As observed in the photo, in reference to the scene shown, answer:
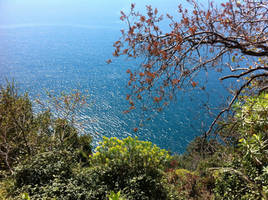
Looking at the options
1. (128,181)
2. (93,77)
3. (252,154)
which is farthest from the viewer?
(93,77)

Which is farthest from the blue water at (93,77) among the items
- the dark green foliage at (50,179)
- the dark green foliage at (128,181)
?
the dark green foliage at (50,179)

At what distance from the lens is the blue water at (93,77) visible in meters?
22.6

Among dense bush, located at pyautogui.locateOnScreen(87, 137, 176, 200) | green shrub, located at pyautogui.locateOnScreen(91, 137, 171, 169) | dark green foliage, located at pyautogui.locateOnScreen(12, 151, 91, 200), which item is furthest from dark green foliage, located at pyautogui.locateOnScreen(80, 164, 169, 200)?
dark green foliage, located at pyautogui.locateOnScreen(12, 151, 91, 200)

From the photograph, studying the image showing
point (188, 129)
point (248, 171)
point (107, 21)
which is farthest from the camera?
point (107, 21)

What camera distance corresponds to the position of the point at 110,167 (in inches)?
192

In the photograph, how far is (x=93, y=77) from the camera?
32.2 meters

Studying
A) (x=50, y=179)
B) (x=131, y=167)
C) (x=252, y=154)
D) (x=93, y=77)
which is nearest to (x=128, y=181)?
(x=131, y=167)

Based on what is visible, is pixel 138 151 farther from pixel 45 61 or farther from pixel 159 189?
pixel 45 61

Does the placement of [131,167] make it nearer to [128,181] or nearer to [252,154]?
[128,181]

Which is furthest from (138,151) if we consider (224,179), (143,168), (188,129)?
(188,129)

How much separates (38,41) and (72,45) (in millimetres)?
9231

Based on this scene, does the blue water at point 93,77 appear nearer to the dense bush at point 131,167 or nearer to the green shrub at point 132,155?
the green shrub at point 132,155

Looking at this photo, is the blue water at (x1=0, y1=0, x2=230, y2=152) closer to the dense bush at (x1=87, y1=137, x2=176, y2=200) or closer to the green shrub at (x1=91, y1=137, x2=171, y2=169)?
the green shrub at (x1=91, y1=137, x2=171, y2=169)

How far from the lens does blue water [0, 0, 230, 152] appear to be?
2256cm
